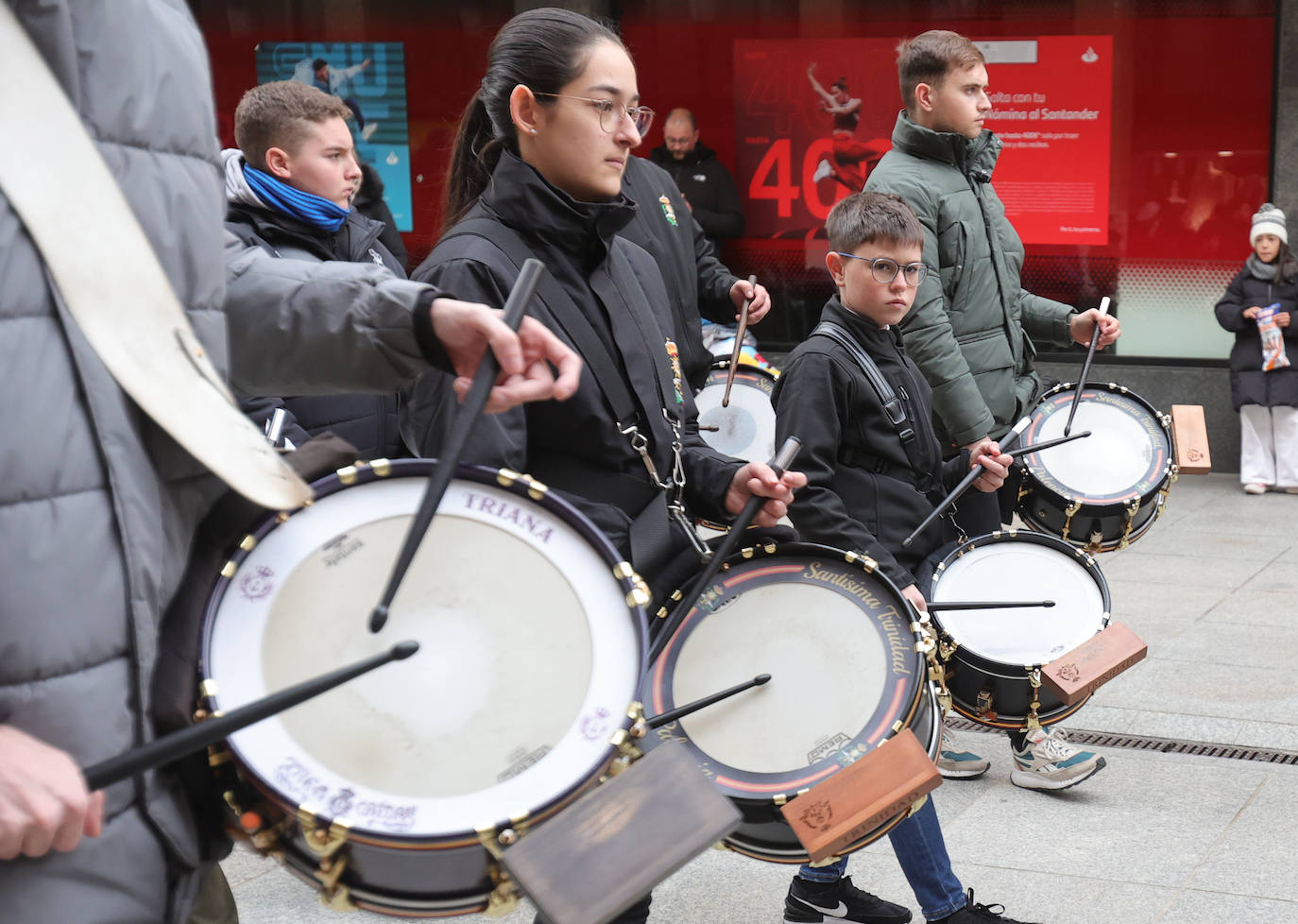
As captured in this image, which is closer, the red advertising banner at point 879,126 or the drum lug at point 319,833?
the drum lug at point 319,833

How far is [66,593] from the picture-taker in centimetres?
135

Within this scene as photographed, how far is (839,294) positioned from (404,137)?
7118mm

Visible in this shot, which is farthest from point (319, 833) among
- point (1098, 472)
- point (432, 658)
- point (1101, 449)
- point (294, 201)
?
point (1101, 449)

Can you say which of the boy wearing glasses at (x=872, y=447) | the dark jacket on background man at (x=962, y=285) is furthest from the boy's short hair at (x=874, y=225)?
the dark jacket on background man at (x=962, y=285)

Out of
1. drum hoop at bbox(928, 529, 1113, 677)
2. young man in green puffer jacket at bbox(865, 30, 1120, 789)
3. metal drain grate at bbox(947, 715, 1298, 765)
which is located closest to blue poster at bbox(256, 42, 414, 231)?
young man in green puffer jacket at bbox(865, 30, 1120, 789)

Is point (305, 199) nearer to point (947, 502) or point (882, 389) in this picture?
point (882, 389)

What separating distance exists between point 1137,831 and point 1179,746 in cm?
74

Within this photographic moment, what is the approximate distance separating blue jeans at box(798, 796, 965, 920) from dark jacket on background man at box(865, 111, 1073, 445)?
56.2 inches

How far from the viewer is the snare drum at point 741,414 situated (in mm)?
5227

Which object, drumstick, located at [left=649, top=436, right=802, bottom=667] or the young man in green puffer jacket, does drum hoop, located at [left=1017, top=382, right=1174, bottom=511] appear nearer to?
the young man in green puffer jacket

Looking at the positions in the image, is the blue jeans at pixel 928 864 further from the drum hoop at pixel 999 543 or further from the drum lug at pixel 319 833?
the drum lug at pixel 319 833

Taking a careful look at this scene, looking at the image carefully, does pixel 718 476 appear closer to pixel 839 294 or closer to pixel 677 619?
pixel 677 619

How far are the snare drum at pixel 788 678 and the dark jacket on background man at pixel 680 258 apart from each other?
1857 millimetres

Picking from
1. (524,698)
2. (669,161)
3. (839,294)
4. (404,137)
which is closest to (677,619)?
(524,698)
